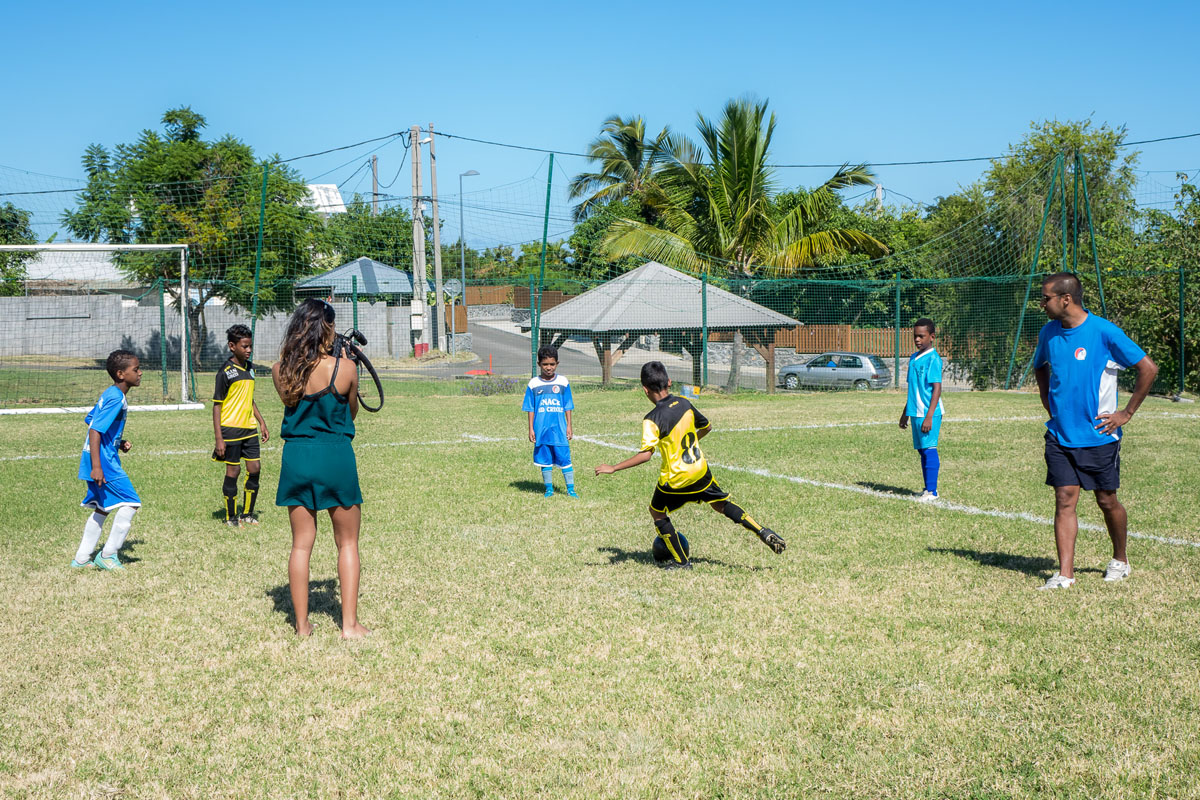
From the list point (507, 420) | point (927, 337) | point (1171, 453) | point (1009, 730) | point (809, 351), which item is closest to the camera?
point (1009, 730)

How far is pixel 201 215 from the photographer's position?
23.6 m

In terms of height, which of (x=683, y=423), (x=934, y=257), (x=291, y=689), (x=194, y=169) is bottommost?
(x=291, y=689)

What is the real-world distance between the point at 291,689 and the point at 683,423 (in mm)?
2823

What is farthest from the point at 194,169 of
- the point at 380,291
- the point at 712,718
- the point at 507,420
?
the point at 712,718

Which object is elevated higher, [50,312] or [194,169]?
[194,169]

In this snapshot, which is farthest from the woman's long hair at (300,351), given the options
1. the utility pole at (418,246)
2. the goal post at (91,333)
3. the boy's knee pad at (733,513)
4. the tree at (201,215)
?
the utility pole at (418,246)

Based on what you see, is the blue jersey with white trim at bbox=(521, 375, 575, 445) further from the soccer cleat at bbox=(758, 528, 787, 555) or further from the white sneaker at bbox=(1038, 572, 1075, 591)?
the white sneaker at bbox=(1038, 572, 1075, 591)

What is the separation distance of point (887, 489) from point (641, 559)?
367 centimetres

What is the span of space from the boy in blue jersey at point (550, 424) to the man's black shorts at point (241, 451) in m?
2.41

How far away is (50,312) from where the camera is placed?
33375 mm

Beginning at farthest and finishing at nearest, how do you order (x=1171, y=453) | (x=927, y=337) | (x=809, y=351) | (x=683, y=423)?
(x=809, y=351) → (x=1171, y=453) → (x=927, y=337) → (x=683, y=423)

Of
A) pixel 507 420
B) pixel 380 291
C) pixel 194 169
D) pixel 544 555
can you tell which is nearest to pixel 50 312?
pixel 194 169

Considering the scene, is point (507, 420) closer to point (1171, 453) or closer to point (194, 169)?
point (1171, 453)

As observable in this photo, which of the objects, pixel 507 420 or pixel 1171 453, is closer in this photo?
pixel 1171 453
